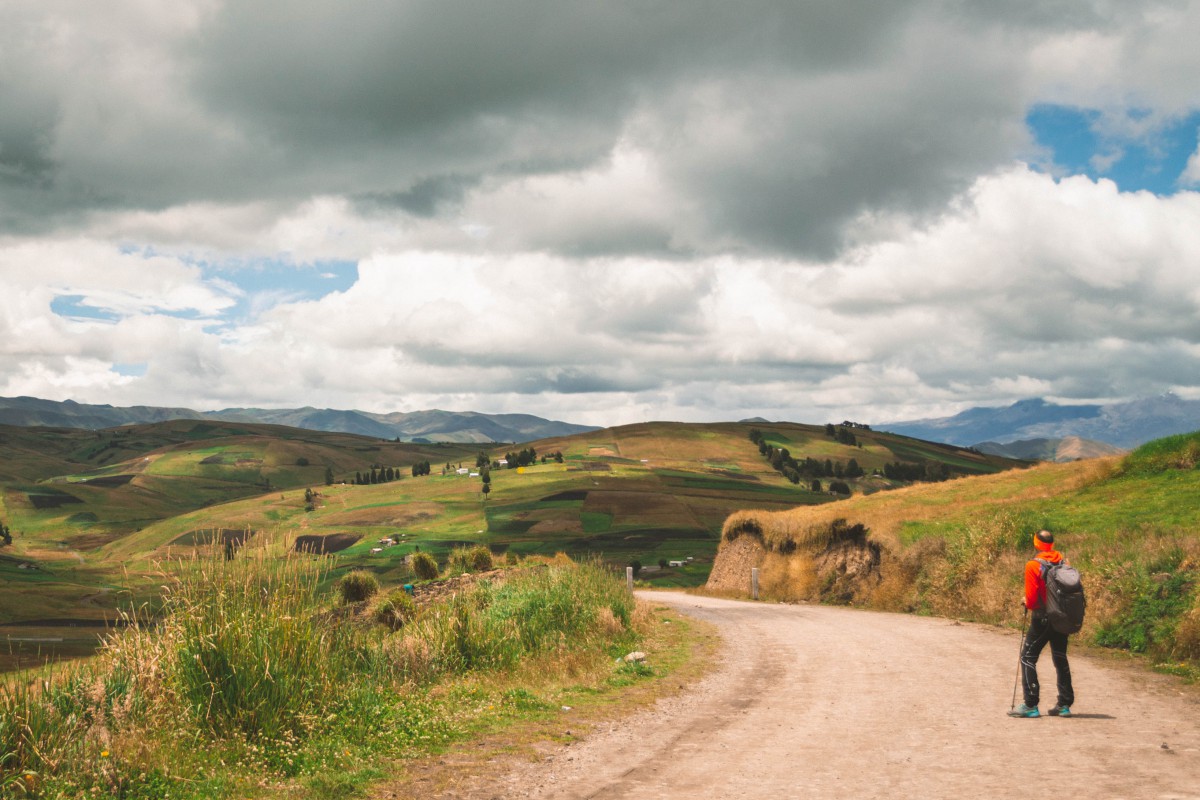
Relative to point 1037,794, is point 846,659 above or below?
below

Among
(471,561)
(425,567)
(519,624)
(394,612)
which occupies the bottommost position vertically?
(425,567)

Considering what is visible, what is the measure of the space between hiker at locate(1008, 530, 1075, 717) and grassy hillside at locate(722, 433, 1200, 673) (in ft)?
17.9

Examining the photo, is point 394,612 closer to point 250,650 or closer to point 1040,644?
point 250,650

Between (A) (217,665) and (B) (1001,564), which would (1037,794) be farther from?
(B) (1001,564)

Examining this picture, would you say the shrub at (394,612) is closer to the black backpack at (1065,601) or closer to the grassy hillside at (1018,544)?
the grassy hillside at (1018,544)

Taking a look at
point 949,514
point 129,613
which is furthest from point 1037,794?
point 949,514

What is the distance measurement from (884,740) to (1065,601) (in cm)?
389

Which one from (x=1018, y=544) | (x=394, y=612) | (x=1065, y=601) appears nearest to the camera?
(x=1065, y=601)

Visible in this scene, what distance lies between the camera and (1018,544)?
27.1 m

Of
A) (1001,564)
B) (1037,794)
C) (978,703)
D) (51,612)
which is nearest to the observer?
(1037,794)

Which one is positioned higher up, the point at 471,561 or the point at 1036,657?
the point at 1036,657

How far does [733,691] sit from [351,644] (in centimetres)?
737

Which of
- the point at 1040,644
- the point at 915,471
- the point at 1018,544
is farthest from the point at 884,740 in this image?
the point at 915,471

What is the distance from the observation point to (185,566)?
12.3 meters
